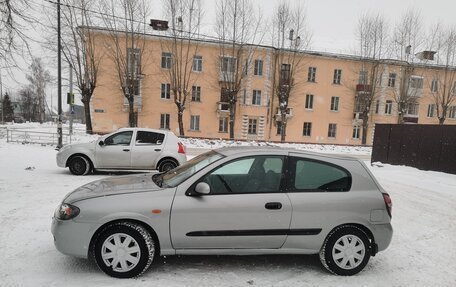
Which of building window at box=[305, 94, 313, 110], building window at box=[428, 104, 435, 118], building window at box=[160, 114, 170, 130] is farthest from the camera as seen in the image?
building window at box=[428, 104, 435, 118]

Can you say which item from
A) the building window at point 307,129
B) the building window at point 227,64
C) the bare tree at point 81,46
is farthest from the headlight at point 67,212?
the building window at point 307,129

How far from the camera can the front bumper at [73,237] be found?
11.6 ft

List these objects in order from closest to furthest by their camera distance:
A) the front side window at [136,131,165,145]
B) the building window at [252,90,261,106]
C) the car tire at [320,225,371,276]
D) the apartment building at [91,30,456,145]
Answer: the car tire at [320,225,371,276] → the front side window at [136,131,165,145] → the apartment building at [91,30,456,145] → the building window at [252,90,261,106]

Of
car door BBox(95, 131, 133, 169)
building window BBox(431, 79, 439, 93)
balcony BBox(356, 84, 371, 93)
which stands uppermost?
building window BBox(431, 79, 439, 93)

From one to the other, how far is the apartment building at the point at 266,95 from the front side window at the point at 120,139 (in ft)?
72.5

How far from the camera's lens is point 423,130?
1347 cm

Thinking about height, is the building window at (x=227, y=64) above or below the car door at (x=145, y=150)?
above

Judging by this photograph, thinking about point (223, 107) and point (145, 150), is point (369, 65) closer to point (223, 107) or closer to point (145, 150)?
point (223, 107)

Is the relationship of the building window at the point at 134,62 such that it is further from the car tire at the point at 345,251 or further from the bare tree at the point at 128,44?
the car tire at the point at 345,251

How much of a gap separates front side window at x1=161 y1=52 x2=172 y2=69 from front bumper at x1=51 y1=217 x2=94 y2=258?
102 feet

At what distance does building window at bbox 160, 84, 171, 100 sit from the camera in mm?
33809

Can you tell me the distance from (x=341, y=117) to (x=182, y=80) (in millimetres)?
19205

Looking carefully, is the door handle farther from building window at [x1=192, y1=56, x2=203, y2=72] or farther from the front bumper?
building window at [x1=192, y1=56, x2=203, y2=72]

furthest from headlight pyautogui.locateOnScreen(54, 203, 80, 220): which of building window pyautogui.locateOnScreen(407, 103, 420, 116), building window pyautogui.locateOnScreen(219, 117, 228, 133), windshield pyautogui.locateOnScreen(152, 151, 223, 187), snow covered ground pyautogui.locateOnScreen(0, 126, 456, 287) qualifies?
building window pyautogui.locateOnScreen(407, 103, 420, 116)
